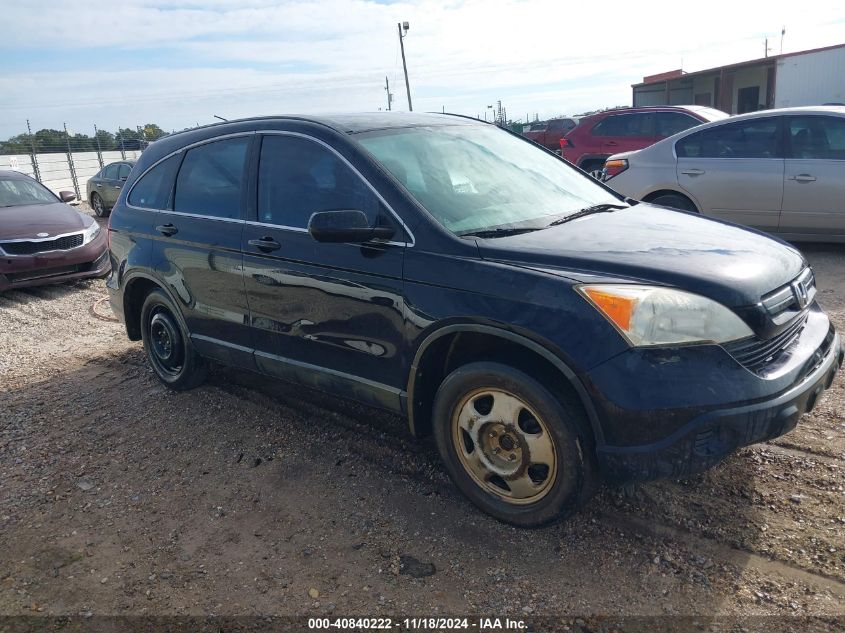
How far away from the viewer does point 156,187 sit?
4980mm

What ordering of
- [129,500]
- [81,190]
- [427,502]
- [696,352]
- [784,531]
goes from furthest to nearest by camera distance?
[81,190] → [129,500] → [427,502] → [784,531] → [696,352]

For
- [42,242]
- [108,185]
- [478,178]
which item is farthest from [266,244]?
[108,185]

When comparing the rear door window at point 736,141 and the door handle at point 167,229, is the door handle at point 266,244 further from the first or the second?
the rear door window at point 736,141

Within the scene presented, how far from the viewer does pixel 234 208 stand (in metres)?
4.23

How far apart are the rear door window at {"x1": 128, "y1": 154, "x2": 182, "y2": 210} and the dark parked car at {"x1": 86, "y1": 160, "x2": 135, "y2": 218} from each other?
1260 cm

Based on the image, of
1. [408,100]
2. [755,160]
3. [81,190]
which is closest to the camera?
[755,160]

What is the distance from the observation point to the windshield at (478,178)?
3471mm

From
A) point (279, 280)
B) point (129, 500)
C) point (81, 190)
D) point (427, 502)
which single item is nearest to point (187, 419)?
point (129, 500)

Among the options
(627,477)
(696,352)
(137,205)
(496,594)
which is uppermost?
(137,205)

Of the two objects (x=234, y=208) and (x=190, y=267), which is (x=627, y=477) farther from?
(x=190, y=267)

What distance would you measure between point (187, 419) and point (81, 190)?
23.3m

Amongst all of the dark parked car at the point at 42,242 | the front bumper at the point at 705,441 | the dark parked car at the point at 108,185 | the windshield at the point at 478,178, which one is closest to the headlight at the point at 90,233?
the dark parked car at the point at 42,242

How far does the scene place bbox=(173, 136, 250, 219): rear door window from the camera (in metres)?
4.25

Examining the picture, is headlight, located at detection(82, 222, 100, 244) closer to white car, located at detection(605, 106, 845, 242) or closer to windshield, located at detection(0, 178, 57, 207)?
windshield, located at detection(0, 178, 57, 207)
